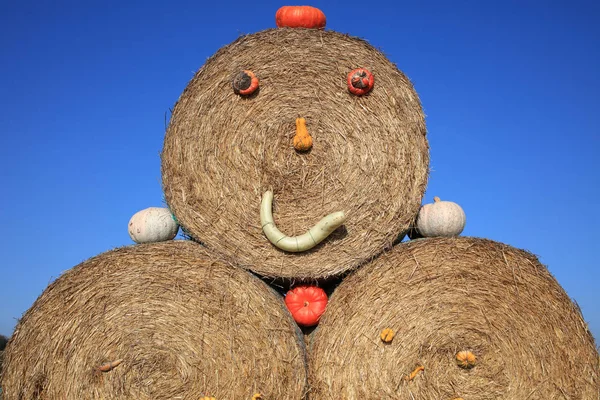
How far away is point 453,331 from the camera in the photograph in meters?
4.39

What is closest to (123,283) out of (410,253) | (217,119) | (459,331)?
(217,119)

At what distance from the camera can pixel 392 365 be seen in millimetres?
4379

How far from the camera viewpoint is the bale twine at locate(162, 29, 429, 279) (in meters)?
4.67

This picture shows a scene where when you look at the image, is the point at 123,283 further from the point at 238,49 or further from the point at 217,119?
the point at 238,49

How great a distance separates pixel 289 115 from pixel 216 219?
1.00 m

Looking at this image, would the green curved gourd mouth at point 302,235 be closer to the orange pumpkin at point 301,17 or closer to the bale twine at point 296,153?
the bale twine at point 296,153

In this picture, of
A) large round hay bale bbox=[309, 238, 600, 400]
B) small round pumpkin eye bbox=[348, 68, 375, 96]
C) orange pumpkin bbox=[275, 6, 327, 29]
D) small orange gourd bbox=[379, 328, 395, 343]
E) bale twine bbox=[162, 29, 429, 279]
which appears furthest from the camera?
orange pumpkin bbox=[275, 6, 327, 29]

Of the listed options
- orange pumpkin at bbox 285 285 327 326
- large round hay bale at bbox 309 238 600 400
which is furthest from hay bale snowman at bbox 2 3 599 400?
orange pumpkin at bbox 285 285 327 326

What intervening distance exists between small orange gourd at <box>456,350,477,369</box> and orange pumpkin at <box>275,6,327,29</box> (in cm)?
282

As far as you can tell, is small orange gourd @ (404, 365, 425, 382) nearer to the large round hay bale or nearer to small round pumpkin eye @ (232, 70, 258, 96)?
the large round hay bale

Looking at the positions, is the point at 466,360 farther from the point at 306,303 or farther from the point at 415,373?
the point at 306,303

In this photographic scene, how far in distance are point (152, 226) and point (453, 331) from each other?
238 centimetres

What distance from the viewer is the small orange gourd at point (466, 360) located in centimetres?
430

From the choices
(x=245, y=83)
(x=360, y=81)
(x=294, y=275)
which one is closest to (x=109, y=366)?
(x=294, y=275)
